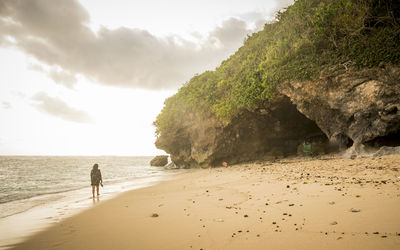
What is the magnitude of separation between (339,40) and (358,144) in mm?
5959

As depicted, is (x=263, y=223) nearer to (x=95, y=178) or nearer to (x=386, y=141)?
(x=95, y=178)

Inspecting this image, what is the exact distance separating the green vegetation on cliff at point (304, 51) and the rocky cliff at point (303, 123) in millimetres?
807

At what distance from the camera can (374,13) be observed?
10.6 metres

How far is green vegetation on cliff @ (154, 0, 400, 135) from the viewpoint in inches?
403

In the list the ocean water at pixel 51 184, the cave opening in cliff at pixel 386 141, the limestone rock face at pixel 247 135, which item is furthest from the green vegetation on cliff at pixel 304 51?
the ocean water at pixel 51 184

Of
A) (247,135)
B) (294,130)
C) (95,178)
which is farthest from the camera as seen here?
(247,135)

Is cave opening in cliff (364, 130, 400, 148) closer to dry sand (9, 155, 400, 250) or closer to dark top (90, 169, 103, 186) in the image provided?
dry sand (9, 155, 400, 250)

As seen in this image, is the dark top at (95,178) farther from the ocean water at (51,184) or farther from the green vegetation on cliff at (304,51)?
the green vegetation on cliff at (304,51)

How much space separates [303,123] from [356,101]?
8406 mm

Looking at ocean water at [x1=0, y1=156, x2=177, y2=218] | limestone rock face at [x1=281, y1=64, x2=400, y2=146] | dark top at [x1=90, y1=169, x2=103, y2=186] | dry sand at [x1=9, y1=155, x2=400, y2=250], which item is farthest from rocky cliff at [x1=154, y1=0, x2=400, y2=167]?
dark top at [x1=90, y1=169, x2=103, y2=186]

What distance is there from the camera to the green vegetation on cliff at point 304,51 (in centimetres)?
1024

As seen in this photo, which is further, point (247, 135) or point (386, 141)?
point (247, 135)

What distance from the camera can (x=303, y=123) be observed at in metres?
19.5

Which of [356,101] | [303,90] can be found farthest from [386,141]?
[303,90]
